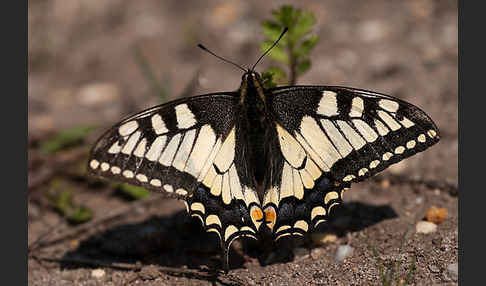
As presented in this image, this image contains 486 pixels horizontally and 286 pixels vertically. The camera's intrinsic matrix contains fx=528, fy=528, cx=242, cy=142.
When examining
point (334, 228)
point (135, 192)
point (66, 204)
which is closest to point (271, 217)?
point (334, 228)

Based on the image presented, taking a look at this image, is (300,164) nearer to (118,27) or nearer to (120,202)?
(120,202)

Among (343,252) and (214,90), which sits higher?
(214,90)

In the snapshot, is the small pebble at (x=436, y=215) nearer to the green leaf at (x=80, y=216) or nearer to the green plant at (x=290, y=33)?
the green plant at (x=290, y=33)

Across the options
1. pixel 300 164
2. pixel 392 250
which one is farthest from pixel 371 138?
pixel 392 250

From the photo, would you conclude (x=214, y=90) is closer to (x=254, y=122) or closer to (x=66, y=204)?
Result: (x=66, y=204)

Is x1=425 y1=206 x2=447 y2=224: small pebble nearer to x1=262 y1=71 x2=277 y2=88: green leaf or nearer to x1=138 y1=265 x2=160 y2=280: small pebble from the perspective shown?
x1=262 y1=71 x2=277 y2=88: green leaf

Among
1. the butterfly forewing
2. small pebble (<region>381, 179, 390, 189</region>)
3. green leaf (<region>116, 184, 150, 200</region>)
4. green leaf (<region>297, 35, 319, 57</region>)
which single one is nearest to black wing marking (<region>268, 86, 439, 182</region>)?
the butterfly forewing
